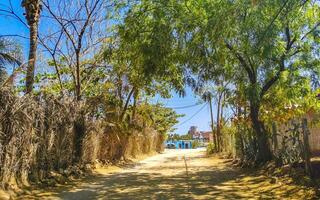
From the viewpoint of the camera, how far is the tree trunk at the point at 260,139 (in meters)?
15.4

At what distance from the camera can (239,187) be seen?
1196cm

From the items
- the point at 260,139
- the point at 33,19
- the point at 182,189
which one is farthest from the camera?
the point at 260,139

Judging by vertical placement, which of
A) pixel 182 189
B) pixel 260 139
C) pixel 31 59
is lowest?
pixel 182 189

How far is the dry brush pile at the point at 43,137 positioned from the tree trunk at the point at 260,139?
6.99 m

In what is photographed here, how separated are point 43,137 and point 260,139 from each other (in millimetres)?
8061

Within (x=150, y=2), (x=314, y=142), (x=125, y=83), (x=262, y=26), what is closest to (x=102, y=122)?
(x=125, y=83)

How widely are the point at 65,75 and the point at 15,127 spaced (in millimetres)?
14484

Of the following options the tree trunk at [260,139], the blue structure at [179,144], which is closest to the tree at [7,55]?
the tree trunk at [260,139]

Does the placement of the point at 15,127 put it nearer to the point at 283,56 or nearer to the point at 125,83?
the point at 283,56

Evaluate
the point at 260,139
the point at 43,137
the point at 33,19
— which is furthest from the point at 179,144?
the point at 43,137

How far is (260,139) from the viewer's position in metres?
15.6

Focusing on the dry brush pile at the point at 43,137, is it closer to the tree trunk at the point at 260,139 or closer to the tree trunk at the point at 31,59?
the tree trunk at the point at 31,59

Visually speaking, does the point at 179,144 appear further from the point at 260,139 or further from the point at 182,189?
the point at 182,189


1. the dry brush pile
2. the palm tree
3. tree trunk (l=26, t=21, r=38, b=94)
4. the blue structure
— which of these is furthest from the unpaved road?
the blue structure
